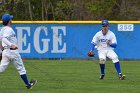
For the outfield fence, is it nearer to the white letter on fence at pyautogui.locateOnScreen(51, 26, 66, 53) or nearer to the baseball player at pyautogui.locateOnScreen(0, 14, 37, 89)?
the white letter on fence at pyautogui.locateOnScreen(51, 26, 66, 53)

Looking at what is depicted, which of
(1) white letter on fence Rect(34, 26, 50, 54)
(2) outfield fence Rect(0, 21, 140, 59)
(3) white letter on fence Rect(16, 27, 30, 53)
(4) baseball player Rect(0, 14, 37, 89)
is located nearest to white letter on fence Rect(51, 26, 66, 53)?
(2) outfield fence Rect(0, 21, 140, 59)

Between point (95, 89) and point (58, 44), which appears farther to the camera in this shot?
point (58, 44)

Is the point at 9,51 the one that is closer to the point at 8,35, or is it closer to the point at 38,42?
the point at 8,35

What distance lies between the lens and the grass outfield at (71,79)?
14.0 m

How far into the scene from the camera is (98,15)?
35.7 meters

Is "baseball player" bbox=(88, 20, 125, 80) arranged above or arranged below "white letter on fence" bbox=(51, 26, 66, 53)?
above

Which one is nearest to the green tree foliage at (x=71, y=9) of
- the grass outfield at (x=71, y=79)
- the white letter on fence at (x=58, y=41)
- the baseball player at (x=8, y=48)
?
the white letter on fence at (x=58, y=41)

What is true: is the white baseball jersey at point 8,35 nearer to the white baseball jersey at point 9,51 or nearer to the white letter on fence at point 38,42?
the white baseball jersey at point 9,51

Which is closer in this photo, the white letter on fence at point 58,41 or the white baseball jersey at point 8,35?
the white baseball jersey at point 8,35

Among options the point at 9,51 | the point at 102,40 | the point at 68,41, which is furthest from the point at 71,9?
the point at 9,51

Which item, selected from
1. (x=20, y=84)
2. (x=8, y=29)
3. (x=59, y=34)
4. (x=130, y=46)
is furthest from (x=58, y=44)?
(x=8, y=29)

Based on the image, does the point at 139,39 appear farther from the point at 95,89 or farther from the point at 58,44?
the point at 95,89

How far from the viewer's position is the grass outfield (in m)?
14.0

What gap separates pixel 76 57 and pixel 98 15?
34.4ft
